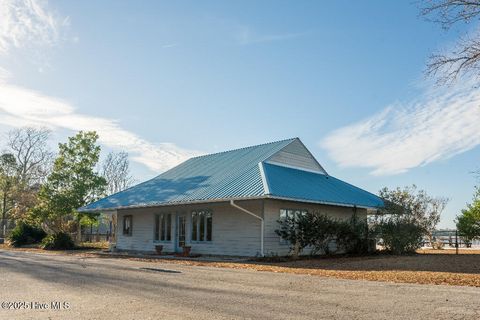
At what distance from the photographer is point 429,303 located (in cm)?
803

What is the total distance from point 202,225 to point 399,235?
31.3 ft

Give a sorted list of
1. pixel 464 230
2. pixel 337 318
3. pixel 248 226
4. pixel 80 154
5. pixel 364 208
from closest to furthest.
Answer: pixel 337 318 < pixel 248 226 < pixel 364 208 < pixel 464 230 < pixel 80 154

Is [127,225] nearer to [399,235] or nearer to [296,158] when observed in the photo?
[296,158]

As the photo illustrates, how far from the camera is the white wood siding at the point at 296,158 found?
24578mm

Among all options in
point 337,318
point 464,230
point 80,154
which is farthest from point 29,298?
point 80,154

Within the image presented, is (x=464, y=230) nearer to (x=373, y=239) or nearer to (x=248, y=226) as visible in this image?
(x=373, y=239)

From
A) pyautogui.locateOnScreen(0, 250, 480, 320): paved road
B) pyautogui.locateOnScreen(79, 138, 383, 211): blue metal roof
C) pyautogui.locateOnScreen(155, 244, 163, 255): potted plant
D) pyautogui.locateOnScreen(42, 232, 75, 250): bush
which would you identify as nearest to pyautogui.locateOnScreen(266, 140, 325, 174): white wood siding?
pyautogui.locateOnScreen(79, 138, 383, 211): blue metal roof

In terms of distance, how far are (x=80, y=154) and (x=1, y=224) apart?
79.0 ft

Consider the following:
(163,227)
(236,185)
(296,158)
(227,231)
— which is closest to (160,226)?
(163,227)

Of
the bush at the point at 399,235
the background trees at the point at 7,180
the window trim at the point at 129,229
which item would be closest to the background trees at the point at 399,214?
the bush at the point at 399,235

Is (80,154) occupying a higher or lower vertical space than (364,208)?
higher

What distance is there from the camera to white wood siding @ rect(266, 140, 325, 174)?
2458 centimetres

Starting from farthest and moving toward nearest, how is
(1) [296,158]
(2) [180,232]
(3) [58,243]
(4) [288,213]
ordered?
1. (3) [58,243]
2. (1) [296,158]
3. (2) [180,232]
4. (4) [288,213]

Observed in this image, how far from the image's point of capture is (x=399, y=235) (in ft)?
71.4
